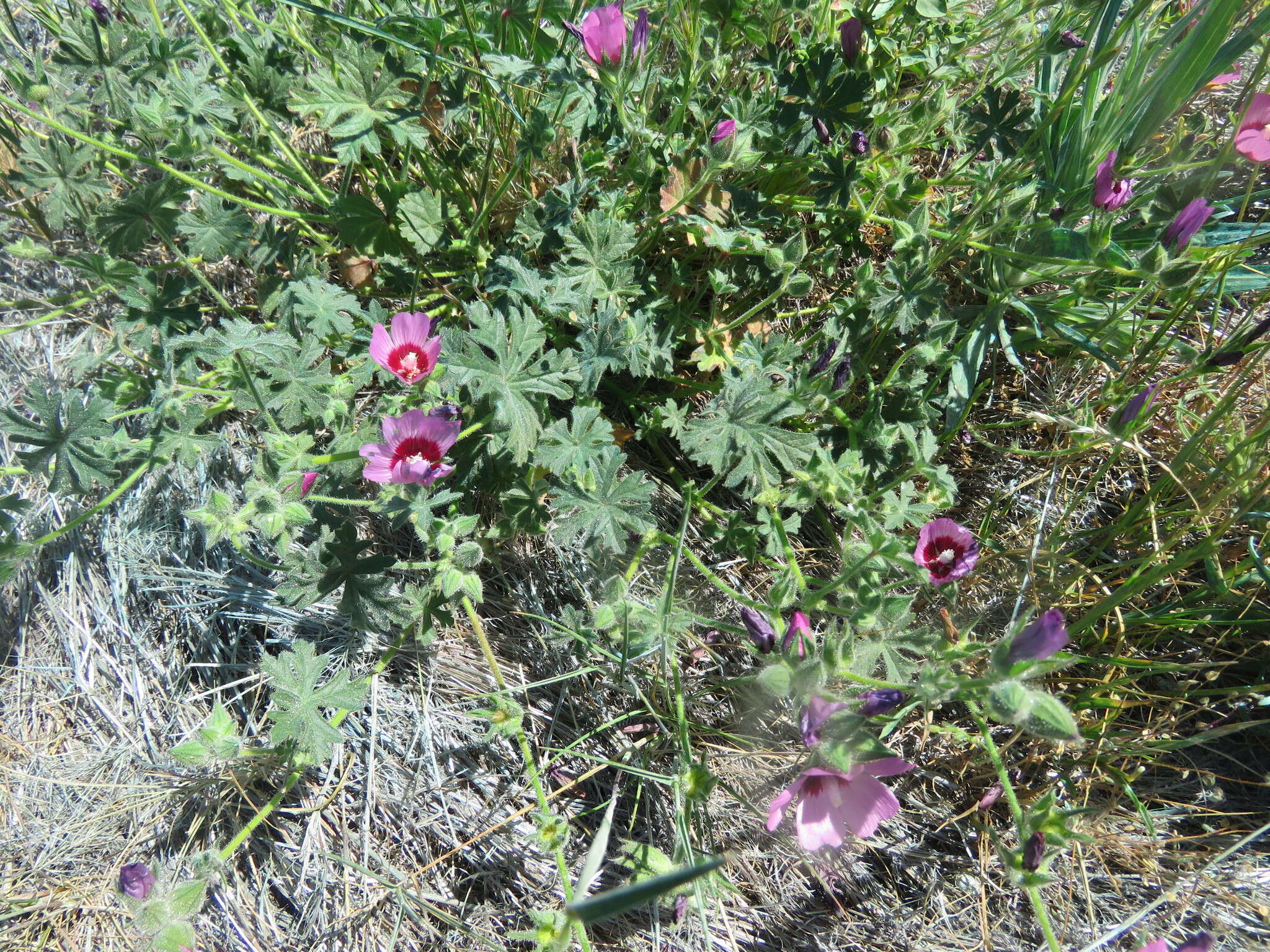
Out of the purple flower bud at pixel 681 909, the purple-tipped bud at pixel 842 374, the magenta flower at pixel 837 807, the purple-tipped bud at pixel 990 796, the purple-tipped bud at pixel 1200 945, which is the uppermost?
the purple-tipped bud at pixel 842 374

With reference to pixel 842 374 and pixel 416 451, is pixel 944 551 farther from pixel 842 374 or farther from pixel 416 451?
pixel 416 451

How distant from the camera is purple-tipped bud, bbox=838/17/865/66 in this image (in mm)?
1977

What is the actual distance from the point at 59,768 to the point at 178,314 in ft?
4.41

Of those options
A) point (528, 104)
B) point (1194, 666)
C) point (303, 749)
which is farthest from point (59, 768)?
point (1194, 666)

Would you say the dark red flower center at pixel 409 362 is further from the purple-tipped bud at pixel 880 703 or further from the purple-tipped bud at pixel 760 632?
the purple-tipped bud at pixel 880 703

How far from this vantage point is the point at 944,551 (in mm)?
1967

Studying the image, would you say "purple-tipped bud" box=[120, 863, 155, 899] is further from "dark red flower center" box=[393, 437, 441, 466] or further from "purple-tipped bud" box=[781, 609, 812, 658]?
"purple-tipped bud" box=[781, 609, 812, 658]

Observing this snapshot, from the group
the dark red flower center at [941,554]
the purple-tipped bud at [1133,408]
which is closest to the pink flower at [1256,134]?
the purple-tipped bud at [1133,408]

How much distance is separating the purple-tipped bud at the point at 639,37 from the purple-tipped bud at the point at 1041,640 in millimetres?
1492

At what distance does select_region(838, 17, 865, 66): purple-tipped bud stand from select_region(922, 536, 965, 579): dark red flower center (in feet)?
4.19

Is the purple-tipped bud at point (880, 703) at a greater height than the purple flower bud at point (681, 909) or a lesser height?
greater

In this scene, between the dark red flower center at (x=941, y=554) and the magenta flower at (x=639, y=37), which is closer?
the magenta flower at (x=639, y=37)

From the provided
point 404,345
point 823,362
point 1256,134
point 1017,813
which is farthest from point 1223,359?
point 404,345

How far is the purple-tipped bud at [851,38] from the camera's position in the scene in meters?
1.98
